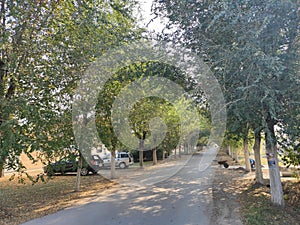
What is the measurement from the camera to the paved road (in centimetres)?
554

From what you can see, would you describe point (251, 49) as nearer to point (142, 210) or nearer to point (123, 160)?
point (142, 210)

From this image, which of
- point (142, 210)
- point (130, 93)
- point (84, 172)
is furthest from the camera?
point (84, 172)

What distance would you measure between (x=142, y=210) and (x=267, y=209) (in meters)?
3.13

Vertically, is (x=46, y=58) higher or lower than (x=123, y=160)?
higher

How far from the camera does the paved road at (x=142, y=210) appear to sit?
218 inches

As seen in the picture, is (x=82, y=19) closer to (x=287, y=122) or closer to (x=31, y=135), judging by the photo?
(x=31, y=135)

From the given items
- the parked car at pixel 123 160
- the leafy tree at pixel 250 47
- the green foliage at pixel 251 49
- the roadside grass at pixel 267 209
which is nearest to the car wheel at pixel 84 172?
the parked car at pixel 123 160

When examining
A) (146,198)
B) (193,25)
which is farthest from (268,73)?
(146,198)

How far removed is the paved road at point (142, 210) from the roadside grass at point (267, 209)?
3.11ft

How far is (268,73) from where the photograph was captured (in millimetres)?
4613

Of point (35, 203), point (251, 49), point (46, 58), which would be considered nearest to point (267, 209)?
point (251, 49)

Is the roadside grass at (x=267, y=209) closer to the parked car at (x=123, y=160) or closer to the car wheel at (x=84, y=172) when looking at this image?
the car wheel at (x=84, y=172)

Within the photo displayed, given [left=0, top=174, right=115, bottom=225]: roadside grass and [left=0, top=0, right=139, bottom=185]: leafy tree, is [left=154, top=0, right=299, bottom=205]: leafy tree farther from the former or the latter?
[left=0, top=174, right=115, bottom=225]: roadside grass

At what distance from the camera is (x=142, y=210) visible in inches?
251
